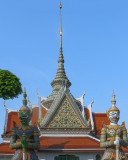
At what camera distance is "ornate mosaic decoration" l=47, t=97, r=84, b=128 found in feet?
51.8

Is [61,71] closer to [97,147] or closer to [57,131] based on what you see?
[57,131]

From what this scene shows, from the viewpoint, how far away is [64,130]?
51.1 feet

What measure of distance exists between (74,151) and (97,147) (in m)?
1.09

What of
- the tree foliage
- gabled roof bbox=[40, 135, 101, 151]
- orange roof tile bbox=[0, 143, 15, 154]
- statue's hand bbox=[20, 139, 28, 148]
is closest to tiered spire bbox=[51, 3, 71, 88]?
the tree foliage

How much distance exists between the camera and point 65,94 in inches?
658

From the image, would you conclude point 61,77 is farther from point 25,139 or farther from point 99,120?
point 25,139

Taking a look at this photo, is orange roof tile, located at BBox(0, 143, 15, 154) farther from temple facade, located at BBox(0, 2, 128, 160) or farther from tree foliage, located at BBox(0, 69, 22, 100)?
tree foliage, located at BBox(0, 69, 22, 100)

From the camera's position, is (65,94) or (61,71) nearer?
(65,94)

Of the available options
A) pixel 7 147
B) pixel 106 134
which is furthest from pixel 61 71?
pixel 106 134

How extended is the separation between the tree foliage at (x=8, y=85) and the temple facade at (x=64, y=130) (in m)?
5.42

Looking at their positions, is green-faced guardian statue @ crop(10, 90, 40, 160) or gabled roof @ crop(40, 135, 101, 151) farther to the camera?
gabled roof @ crop(40, 135, 101, 151)

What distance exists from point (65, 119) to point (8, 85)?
9128 millimetres

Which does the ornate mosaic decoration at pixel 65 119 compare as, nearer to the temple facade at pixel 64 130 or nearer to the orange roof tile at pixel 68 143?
the temple facade at pixel 64 130

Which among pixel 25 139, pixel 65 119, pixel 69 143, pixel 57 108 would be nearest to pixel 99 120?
pixel 65 119
